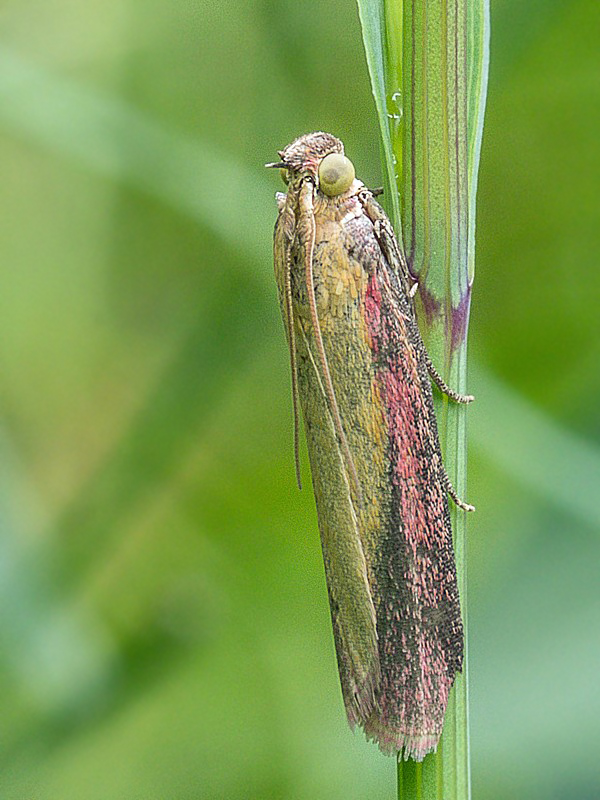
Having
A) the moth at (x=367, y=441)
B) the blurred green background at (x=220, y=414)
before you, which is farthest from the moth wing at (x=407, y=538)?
the blurred green background at (x=220, y=414)

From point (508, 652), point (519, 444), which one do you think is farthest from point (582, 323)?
point (508, 652)

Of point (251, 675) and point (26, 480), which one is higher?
point (26, 480)

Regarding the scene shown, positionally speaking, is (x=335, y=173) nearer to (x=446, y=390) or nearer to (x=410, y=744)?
(x=446, y=390)

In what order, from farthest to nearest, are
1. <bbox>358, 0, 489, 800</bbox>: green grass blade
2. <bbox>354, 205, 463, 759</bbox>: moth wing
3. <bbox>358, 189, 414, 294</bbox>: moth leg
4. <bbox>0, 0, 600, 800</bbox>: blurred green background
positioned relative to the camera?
<bbox>0, 0, 600, 800</bbox>: blurred green background → <bbox>358, 189, 414, 294</bbox>: moth leg → <bbox>354, 205, 463, 759</bbox>: moth wing → <bbox>358, 0, 489, 800</bbox>: green grass blade

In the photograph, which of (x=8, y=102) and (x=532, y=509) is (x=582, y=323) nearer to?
(x=532, y=509)

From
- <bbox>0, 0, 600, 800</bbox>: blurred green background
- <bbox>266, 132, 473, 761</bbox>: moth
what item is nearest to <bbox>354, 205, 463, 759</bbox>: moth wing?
<bbox>266, 132, 473, 761</bbox>: moth

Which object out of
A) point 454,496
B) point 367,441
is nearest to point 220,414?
point 367,441

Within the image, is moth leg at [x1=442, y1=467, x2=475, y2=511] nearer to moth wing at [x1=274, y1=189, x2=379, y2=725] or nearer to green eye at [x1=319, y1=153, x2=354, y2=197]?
moth wing at [x1=274, y1=189, x2=379, y2=725]
